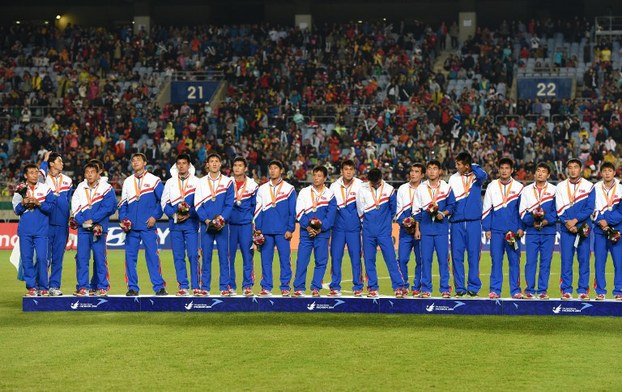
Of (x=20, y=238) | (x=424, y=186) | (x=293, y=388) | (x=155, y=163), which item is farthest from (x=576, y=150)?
(x=293, y=388)

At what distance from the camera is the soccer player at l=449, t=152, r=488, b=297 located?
16.2 metres

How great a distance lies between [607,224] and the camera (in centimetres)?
1573

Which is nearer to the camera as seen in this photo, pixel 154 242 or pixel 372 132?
pixel 154 242

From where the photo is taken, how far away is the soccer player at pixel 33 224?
16562 millimetres

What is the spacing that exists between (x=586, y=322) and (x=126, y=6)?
129 feet

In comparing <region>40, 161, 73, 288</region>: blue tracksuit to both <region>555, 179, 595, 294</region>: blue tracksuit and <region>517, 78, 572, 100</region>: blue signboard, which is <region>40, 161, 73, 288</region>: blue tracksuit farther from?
<region>517, 78, 572, 100</region>: blue signboard

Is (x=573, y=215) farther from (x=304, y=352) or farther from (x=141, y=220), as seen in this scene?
(x=141, y=220)

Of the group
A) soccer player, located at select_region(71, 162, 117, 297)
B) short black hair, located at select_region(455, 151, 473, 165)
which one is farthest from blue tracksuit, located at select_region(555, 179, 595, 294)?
soccer player, located at select_region(71, 162, 117, 297)

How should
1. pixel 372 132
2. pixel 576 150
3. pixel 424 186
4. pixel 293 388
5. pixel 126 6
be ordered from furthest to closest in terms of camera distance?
pixel 126 6
pixel 372 132
pixel 576 150
pixel 424 186
pixel 293 388

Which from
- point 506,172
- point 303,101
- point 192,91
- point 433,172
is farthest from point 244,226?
point 192,91

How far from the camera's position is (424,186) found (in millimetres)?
16344

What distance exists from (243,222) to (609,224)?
18.3ft

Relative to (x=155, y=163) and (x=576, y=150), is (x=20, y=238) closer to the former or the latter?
(x=155, y=163)

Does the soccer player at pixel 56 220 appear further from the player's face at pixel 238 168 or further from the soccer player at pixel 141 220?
the player's face at pixel 238 168
